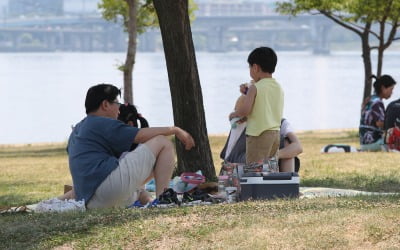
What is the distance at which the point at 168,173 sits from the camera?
25.4 ft

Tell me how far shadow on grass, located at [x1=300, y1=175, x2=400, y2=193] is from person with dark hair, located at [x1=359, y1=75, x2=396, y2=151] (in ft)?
8.90

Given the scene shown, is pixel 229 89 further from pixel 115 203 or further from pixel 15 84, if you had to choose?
pixel 115 203

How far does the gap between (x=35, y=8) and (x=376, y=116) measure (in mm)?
123295

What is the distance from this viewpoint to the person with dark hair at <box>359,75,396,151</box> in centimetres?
1354

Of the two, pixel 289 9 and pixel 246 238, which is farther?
pixel 289 9

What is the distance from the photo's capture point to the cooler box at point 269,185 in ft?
25.3

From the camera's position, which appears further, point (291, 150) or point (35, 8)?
point (35, 8)

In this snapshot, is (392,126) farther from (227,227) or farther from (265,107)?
(227,227)

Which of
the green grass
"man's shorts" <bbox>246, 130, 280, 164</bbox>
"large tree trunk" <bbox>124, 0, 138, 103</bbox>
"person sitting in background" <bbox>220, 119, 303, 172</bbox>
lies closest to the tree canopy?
"large tree trunk" <bbox>124, 0, 138, 103</bbox>

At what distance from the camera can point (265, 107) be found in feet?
27.5

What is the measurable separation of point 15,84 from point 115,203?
71160 mm

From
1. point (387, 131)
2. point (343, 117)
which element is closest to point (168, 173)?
point (387, 131)

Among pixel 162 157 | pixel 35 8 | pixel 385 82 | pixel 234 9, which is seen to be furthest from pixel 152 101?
pixel 35 8

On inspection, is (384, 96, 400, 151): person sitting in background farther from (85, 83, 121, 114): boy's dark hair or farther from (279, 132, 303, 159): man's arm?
(85, 83, 121, 114): boy's dark hair
